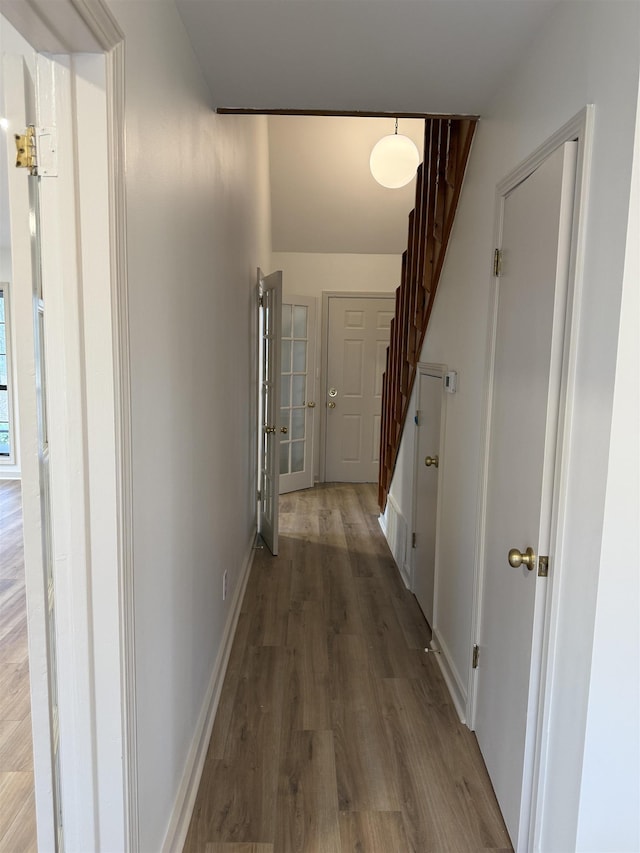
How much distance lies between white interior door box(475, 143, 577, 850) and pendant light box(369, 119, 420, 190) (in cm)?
212

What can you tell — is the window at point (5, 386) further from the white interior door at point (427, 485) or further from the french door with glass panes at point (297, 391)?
the white interior door at point (427, 485)

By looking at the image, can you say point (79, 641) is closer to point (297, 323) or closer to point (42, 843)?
point (42, 843)

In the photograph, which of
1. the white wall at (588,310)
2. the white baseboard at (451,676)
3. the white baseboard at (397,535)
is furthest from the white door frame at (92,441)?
the white baseboard at (397,535)

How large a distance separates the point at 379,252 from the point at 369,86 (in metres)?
4.07

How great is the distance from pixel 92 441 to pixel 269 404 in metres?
3.01

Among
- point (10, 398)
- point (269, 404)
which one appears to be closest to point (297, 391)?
point (269, 404)

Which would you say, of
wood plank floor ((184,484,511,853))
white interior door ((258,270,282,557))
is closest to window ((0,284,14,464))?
white interior door ((258,270,282,557))

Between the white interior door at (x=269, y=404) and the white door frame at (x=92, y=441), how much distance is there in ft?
8.85

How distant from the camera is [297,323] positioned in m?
5.77

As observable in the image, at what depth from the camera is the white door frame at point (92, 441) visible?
1.04m

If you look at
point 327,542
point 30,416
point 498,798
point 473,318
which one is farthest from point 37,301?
point 327,542

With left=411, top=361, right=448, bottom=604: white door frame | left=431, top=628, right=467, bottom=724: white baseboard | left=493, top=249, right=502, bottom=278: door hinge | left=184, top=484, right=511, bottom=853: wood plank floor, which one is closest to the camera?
left=184, top=484, right=511, bottom=853: wood plank floor

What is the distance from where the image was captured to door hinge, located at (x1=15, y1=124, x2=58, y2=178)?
1.04 metres

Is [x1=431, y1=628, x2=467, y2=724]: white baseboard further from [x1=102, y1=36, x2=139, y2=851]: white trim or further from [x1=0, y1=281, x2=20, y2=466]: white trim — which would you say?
[x1=0, y1=281, x2=20, y2=466]: white trim
